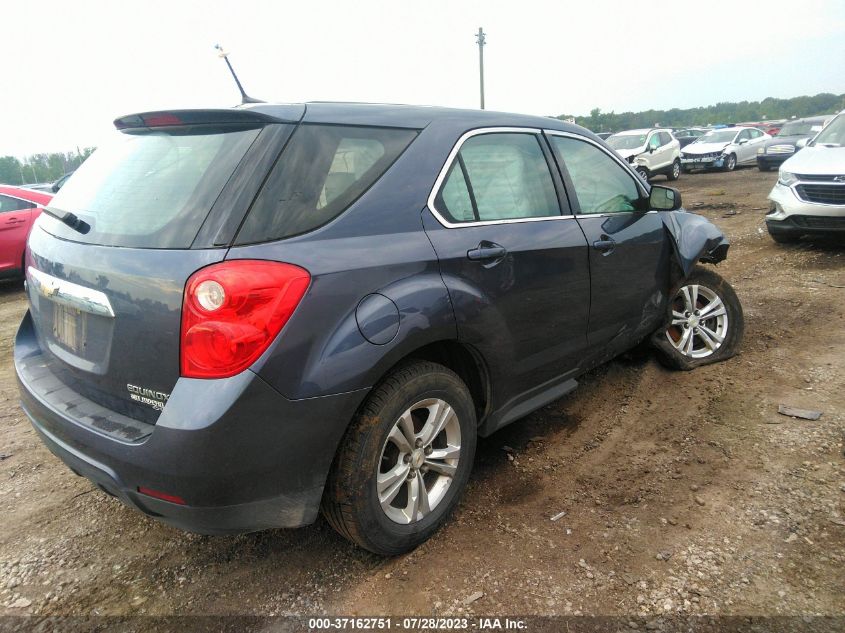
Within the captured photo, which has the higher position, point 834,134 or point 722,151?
point 834,134

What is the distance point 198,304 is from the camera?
189cm

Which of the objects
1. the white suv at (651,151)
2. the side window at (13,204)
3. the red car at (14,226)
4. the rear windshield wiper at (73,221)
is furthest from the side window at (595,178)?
the white suv at (651,151)

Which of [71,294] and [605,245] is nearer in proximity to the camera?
[71,294]

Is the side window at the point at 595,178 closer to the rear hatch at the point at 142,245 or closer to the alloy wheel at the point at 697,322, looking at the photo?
the alloy wheel at the point at 697,322

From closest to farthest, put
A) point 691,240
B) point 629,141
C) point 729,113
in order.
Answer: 1. point 691,240
2. point 629,141
3. point 729,113

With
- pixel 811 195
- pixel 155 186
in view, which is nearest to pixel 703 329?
pixel 155 186

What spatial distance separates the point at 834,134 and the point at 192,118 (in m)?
9.13

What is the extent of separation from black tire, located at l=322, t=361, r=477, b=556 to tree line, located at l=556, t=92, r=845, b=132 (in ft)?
233

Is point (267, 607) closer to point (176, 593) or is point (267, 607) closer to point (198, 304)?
point (176, 593)

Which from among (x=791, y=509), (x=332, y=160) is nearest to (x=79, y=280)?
(x=332, y=160)

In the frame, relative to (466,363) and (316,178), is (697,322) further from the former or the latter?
(316,178)

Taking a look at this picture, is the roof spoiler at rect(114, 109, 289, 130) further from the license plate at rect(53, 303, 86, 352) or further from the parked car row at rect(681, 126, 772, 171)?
the parked car row at rect(681, 126, 772, 171)

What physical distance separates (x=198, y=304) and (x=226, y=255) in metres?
0.18

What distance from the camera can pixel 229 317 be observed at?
187 cm
